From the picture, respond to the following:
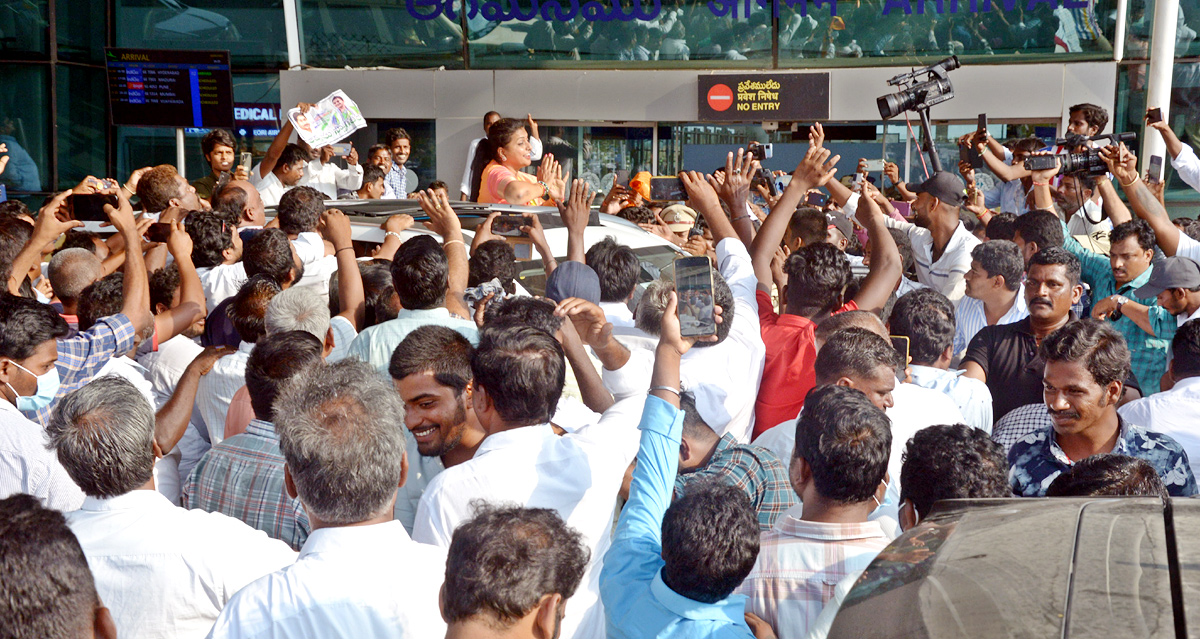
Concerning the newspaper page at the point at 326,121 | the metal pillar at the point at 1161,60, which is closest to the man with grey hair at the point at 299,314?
the newspaper page at the point at 326,121

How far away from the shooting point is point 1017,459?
11.0ft

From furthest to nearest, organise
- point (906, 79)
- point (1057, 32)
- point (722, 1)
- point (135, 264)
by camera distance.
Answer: point (722, 1) → point (1057, 32) → point (906, 79) → point (135, 264)

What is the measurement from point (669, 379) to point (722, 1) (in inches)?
511

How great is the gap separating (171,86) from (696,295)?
11331 millimetres

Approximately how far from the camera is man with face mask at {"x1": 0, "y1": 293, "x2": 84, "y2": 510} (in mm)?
3006

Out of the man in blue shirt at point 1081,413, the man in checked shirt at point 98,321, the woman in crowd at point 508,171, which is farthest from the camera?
the woman in crowd at point 508,171

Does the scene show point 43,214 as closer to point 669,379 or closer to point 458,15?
point 669,379

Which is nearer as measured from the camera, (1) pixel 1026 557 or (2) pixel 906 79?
(1) pixel 1026 557

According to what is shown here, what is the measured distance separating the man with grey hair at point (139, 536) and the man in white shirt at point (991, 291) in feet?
12.0

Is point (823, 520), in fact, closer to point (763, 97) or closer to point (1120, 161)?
point (1120, 161)

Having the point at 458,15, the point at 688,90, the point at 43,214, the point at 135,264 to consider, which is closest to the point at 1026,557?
the point at 135,264

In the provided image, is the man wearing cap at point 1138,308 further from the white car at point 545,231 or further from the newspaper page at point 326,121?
the newspaper page at point 326,121

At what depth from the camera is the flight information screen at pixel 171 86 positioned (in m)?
12.4

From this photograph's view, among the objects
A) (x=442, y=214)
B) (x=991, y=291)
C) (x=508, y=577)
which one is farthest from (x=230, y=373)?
(x=991, y=291)
